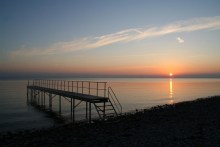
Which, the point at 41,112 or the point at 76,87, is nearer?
the point at 41,112

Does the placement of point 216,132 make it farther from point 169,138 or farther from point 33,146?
point 33,146

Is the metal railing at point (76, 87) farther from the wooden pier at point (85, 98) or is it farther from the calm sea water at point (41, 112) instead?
the calm sea water at point (41, 112)

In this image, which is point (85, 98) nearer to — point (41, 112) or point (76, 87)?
point (41, 112)

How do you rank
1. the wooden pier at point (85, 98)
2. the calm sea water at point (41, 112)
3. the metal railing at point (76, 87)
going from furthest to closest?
the calm sea water at point (41, 112) → the metal railing at point (76, 87) → the wooden pier at point (85, 98)

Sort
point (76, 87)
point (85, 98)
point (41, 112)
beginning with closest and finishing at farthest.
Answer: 1. point (85, 98)
2. point (41, 112)
3. point (76, 87)

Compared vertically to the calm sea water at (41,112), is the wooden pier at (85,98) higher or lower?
higher

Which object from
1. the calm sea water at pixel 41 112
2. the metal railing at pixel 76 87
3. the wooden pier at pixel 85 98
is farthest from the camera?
the calm sea water at pixel 41 112

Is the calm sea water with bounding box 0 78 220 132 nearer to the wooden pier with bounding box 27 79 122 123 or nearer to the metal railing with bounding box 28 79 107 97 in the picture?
the wooden pier with bounding box 27 79 122 123

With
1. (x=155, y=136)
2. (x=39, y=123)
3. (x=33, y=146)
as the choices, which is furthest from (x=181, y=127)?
(x=39, y=123)

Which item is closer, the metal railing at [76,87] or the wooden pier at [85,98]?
the wooden pier at [85,98]

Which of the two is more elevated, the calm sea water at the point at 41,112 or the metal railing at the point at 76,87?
the metal railing at the point at 76,87

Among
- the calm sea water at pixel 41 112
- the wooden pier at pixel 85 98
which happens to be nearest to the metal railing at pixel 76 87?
the wooden pier at pixel 85 98

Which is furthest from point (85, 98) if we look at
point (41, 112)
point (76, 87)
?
point (76, 87)

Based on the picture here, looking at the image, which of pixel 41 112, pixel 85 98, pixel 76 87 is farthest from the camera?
pixel 76 87
